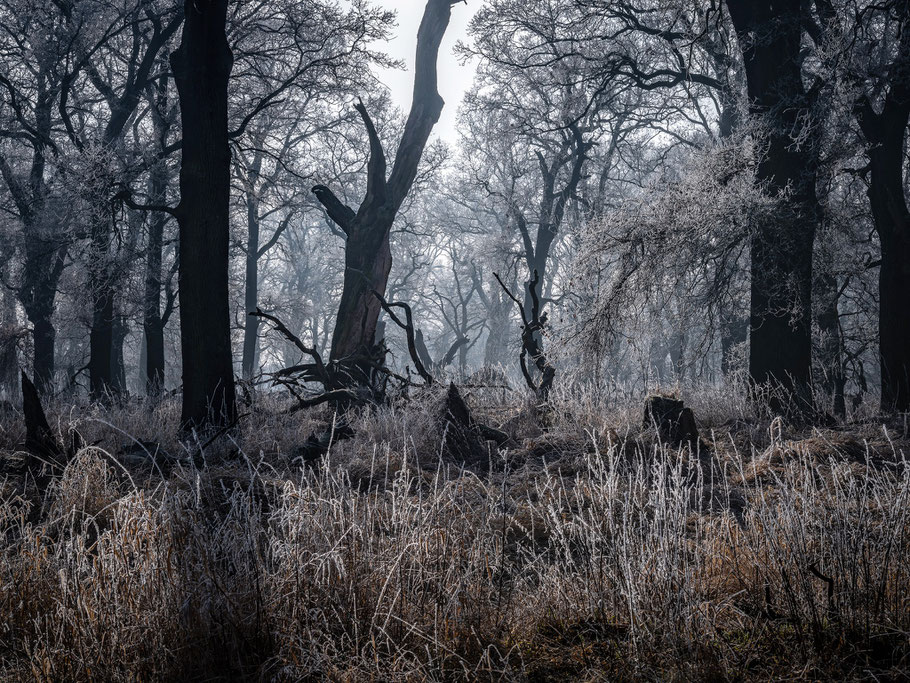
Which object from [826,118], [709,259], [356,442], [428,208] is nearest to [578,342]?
[709,259]

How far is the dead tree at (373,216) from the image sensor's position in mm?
11602

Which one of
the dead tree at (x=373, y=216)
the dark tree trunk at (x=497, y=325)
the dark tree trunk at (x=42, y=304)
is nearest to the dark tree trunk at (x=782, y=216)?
the dead tree at (x=373, y=216)

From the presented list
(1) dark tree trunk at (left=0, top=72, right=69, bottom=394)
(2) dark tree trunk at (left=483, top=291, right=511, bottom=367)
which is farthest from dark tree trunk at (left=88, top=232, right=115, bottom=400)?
(2) dark tree trunk at (left=483, top=291, right=511, bottom=367)

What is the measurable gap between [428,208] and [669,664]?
3075cm

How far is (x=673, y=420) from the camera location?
695cm

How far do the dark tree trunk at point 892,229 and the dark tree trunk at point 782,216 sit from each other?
116cm

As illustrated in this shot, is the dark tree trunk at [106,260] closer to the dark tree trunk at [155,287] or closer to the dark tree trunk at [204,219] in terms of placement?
the dark tree trunk at [155,287]

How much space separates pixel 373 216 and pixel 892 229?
818cm

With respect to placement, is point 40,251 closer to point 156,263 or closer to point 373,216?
point 156,263

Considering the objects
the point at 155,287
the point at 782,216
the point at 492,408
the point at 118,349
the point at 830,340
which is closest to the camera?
the point at 782,216

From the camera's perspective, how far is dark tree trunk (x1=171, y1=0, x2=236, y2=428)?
7.83m

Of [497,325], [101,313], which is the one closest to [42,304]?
[101,313]

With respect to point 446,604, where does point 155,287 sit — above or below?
above

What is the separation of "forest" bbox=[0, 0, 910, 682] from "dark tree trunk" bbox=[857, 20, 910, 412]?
1.9 inches
